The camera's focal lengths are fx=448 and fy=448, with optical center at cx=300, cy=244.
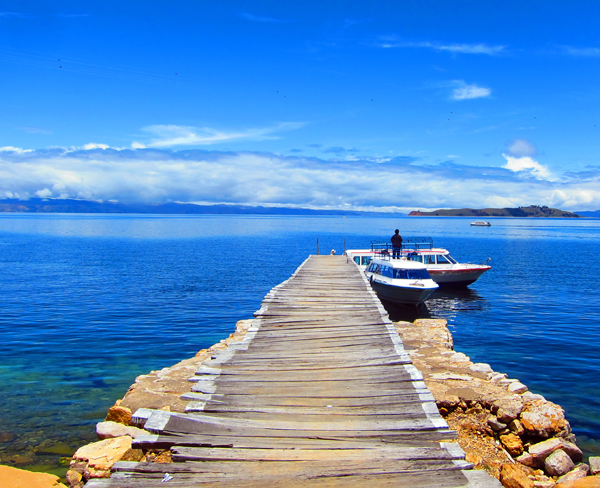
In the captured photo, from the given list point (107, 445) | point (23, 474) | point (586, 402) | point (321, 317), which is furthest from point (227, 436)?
point (586, 402)

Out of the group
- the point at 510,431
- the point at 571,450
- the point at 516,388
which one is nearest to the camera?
the point at 571,450

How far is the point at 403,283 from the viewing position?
2988 cm

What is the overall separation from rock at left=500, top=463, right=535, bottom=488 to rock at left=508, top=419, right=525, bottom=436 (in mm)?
1353

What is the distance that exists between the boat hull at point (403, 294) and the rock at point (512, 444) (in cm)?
2020

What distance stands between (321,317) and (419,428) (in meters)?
7.95

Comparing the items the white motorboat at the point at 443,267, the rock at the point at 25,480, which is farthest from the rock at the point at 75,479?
the white motorboat at the point at 443,267

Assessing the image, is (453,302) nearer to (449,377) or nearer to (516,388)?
(449,377)

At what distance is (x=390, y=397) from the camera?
850 centimetres

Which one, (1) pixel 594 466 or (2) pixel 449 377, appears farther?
(2) pixel 449 377

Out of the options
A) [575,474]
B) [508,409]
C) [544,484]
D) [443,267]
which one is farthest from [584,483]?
[443,267]

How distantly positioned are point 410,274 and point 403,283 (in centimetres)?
113

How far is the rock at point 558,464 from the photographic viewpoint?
325 inches

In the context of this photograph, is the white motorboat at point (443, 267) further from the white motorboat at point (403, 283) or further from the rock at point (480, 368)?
the rock at point (480, 368)

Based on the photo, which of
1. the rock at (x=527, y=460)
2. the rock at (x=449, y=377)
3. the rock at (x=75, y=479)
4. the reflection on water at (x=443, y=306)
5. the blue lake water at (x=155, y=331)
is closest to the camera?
the rock at (x=75, y=479)
